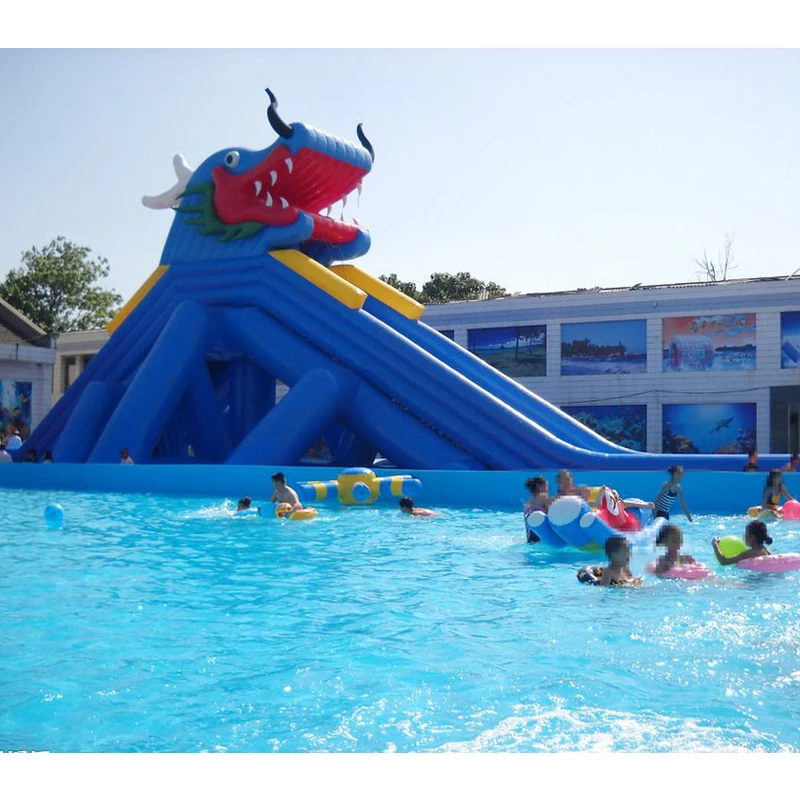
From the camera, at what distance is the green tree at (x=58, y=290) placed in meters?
38.2

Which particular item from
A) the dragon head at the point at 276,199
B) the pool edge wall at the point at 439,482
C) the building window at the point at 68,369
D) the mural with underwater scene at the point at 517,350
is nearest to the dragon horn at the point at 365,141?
the dragon head at the point at 276,199

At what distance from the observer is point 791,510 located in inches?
400

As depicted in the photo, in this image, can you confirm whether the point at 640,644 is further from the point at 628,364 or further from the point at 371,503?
the point at 628,364

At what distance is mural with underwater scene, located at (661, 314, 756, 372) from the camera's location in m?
20.9

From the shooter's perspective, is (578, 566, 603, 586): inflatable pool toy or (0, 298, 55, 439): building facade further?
(0, 298, 55, 439): building facade

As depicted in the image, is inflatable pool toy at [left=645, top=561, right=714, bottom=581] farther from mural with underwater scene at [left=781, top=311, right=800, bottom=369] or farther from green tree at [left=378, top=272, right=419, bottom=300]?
green tree at [left=378, top=272, right=419, bottom=300]

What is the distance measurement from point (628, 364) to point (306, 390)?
36.2ft

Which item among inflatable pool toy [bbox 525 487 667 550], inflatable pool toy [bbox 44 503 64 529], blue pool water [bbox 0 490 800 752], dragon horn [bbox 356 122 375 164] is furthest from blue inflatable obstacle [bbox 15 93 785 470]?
blue pool water [bbox 0 490 800 752]

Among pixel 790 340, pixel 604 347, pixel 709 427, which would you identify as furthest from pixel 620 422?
pixel 790 340

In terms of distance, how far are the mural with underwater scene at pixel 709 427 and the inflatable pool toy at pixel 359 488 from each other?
453 inches

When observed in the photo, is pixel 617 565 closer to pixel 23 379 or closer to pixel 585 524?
pixel 585 524

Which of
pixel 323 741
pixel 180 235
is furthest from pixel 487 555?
pixel 180 235

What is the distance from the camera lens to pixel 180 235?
52.2 feet

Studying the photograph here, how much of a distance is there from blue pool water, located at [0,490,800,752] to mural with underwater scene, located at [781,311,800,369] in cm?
1411
